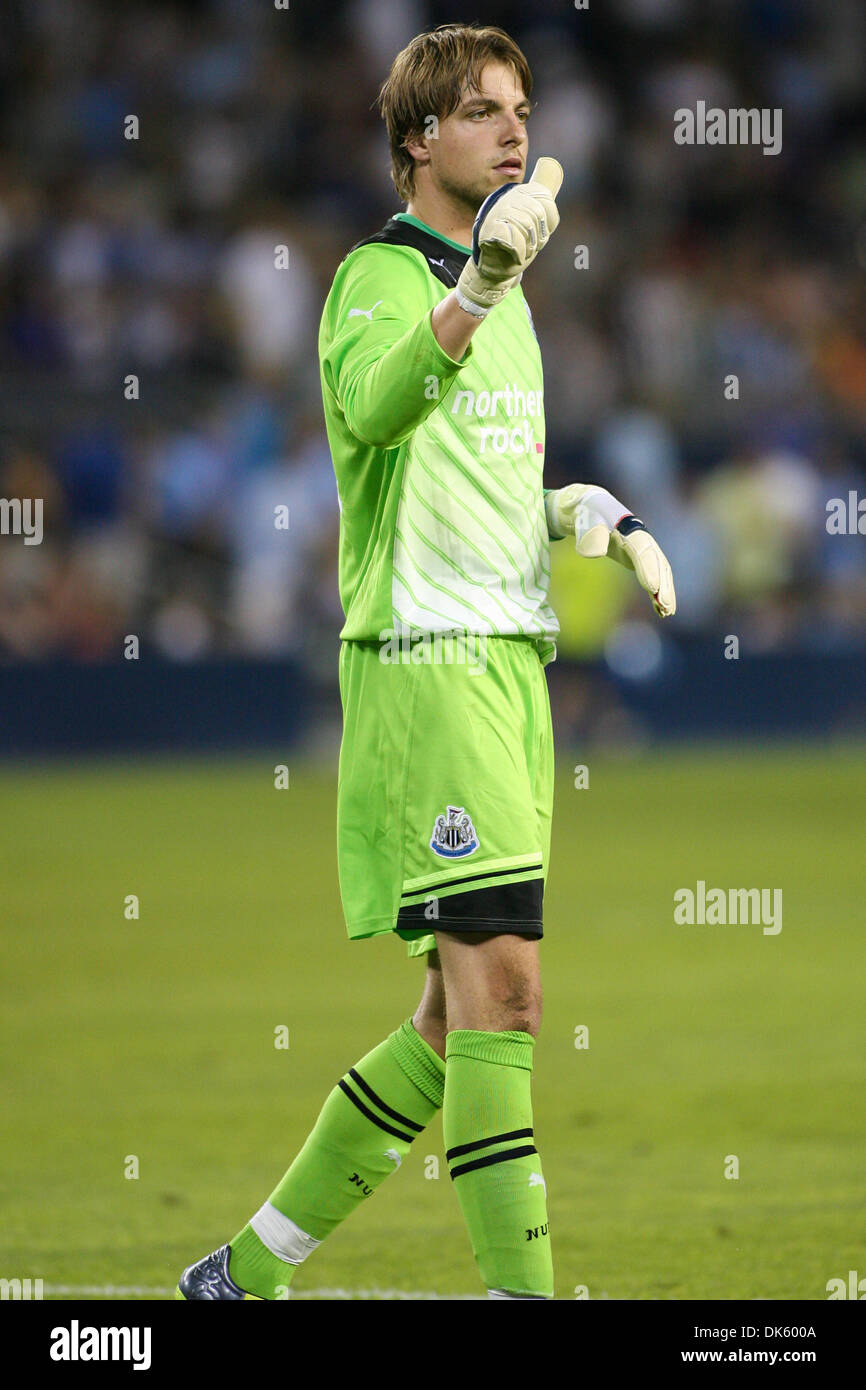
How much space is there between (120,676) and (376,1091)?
1176 centimetres

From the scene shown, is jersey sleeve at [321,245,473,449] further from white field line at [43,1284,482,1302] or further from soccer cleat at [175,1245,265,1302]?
white field line at [43,1284,482,1302]

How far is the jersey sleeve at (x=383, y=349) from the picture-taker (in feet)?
12.4

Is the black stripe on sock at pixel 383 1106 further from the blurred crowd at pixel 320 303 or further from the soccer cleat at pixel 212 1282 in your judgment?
the blurred crowd at pixel 320 303

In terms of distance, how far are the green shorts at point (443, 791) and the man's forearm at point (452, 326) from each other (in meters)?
0.64

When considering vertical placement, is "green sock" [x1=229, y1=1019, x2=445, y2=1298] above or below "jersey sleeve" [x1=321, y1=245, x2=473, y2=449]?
below

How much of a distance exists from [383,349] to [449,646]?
0.59 meters

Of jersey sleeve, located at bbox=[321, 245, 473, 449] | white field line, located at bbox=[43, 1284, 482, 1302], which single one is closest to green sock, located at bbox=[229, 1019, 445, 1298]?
white field line, located at bbox=[43, 1284, 482, 1302]

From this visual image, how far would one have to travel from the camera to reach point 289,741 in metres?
16.5

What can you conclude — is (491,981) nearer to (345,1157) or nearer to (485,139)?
(345,1157)

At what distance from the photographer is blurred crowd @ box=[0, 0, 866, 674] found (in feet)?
53.9

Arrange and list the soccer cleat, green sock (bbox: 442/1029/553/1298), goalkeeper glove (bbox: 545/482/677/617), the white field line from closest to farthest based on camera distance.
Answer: green sock (bbox: 442/1029/553/1298), goalkeeper glove (bbox: 545/482/677/617), the soccer cleat, the white field line

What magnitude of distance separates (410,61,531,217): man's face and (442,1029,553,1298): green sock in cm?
170

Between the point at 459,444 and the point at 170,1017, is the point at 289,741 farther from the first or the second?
the point at 459,444

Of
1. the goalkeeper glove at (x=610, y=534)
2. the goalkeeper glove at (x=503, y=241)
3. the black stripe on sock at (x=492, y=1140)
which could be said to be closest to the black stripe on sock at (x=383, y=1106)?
the black stripe on sock at (x=492, y=1140)
